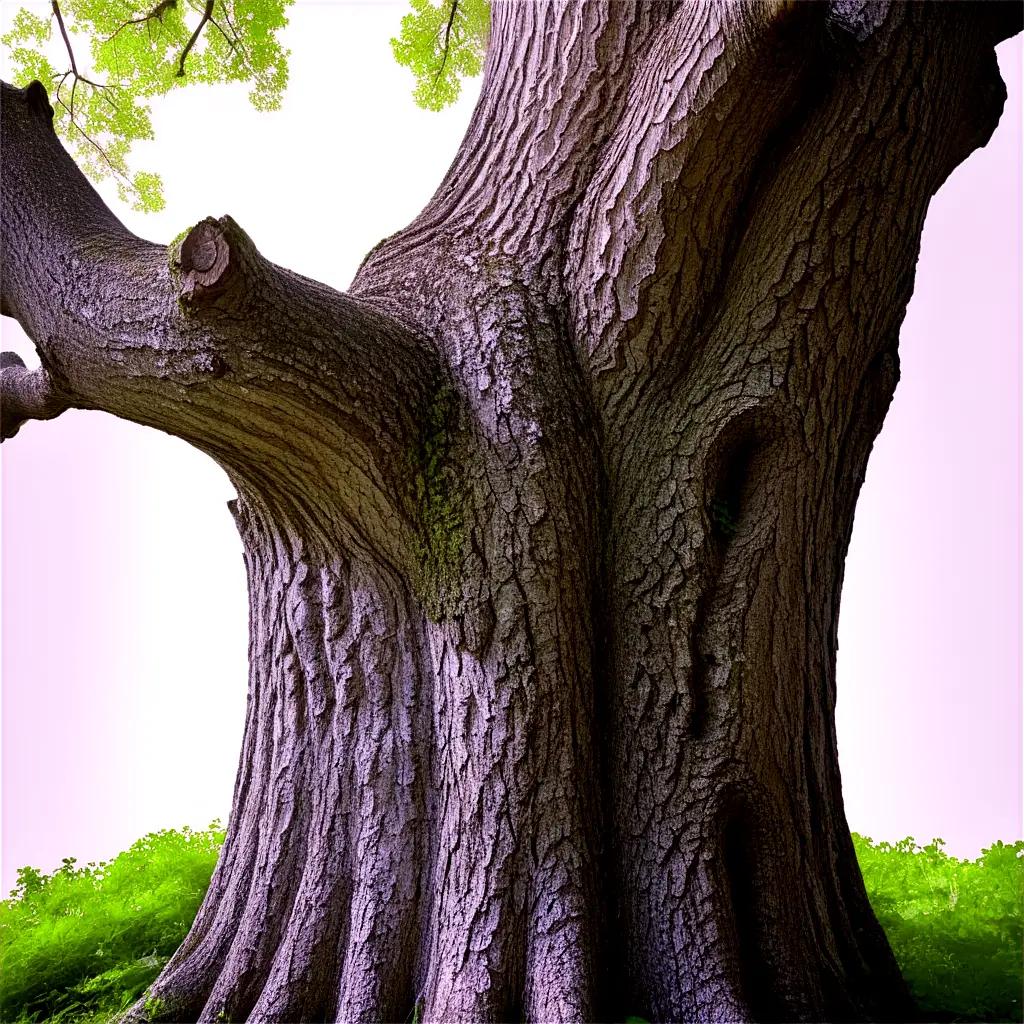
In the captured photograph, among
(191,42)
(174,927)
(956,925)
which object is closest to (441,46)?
(191,42)

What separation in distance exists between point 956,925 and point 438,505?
2.46 meters

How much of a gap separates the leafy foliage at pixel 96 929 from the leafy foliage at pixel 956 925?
2767 millimetres

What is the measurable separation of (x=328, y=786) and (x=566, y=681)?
848mm

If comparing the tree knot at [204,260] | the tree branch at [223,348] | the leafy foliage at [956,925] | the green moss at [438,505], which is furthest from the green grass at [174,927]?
the tree knot at [204,260]

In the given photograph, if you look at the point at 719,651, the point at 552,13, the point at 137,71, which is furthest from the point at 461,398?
the point at 137,71

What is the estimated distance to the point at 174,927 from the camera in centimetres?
347

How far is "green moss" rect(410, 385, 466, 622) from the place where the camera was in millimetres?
2531

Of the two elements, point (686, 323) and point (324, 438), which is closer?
point (324, 438)

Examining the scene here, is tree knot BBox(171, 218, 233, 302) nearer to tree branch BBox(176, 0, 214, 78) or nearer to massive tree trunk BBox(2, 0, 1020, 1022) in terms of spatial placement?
massive tree trunk BBox(2, 0, 1020, 1022)

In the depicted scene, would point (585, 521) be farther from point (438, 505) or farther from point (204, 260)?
point (204, 260)

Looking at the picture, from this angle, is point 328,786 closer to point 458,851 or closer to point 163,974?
point 458,851

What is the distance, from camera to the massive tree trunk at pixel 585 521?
2.37 m

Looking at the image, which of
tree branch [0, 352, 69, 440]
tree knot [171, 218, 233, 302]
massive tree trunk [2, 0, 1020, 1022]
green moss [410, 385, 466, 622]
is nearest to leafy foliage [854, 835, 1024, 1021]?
massive tree trunk [2, 0, 1020, 1022]

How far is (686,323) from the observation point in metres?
2.63
